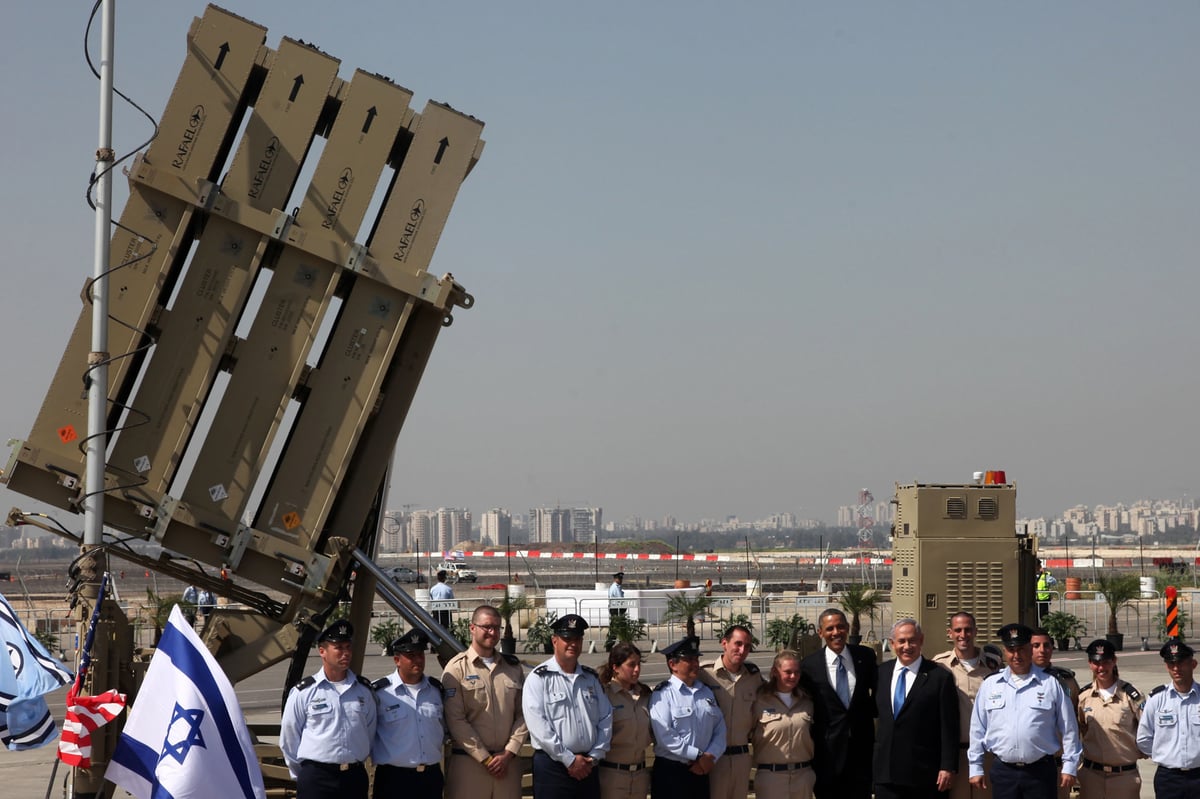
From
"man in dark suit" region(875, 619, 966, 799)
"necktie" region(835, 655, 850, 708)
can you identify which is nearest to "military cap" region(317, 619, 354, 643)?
"necktie" region(835, 655, 850, 708)

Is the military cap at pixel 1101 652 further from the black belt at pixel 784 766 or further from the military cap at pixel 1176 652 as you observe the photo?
the black belt at pixel 784 766

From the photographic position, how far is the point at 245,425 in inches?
409

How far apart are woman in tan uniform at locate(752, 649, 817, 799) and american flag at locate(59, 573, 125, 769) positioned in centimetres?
381

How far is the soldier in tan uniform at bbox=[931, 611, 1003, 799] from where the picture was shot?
336 inches

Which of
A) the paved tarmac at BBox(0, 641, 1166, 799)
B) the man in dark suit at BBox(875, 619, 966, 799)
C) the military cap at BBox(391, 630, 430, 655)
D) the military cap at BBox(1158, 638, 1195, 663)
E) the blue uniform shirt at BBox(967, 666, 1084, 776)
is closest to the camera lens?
the military cap at BBox(391, 630, 430, 655)

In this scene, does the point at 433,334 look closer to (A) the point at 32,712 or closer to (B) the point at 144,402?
(B) the point at 144,402

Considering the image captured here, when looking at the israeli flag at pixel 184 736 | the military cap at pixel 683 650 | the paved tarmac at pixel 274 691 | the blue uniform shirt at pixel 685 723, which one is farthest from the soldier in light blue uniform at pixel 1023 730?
the paved tarmac at pixel 274 691

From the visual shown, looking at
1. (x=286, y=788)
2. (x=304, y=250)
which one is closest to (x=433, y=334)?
(x=304, y=250)

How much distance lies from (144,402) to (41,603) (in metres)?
37.4

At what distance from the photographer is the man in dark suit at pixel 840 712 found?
27.7 ft

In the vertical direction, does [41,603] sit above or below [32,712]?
above

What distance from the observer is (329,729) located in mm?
7750

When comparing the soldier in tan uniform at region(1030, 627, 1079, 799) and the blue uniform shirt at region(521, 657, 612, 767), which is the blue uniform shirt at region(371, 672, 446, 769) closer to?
the blue uniform shirt at region(521, 657, 612, 767)

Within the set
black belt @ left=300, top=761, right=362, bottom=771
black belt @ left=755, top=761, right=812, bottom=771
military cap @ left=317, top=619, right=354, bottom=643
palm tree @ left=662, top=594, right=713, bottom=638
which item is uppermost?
palm tree @ left=662, top=594, right=713, bottom=638
